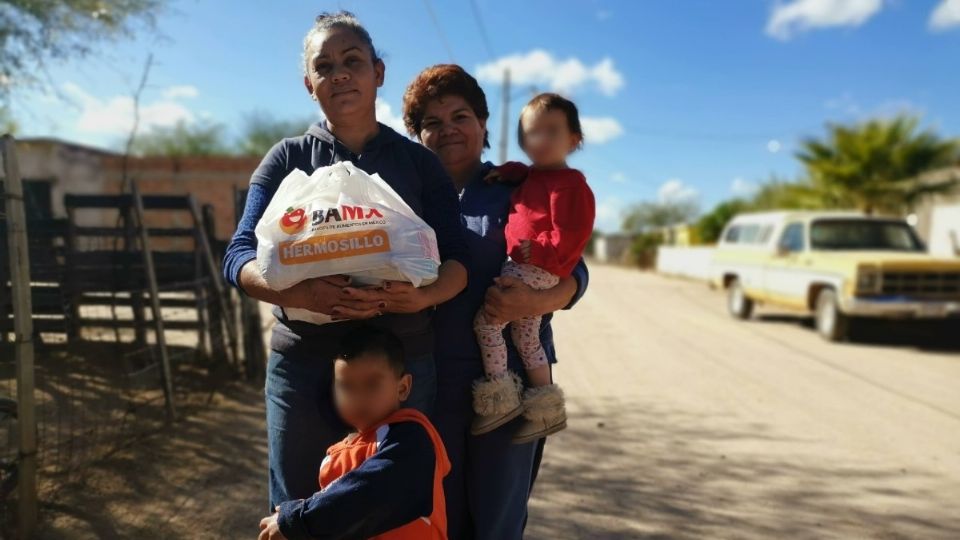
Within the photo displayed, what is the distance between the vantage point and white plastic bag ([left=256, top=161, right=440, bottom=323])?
163cm

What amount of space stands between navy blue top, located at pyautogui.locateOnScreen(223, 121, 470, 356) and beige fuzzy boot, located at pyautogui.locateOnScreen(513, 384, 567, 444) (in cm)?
39

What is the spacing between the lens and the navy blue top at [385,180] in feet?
6.25

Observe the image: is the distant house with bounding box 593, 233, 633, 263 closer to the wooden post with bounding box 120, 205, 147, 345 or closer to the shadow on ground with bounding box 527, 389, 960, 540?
the wooden post with bounding box 120, 205, 147, 345

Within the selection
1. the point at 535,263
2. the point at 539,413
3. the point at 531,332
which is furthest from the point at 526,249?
the point at 539,413

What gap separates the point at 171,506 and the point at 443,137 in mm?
2767

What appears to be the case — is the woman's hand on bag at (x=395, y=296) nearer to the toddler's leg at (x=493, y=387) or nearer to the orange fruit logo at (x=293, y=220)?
the orange fruit logo at (x=293, y=220)

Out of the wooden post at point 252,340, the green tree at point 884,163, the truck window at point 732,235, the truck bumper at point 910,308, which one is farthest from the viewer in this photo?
the green tree at point 884,163

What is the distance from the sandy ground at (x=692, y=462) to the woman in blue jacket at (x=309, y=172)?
1.90 meters

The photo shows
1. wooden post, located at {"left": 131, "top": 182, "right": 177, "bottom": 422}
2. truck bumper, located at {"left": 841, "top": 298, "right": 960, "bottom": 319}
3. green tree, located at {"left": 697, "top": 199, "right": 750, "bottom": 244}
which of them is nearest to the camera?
wooden post, located at {"left": 131, "top": 182, "right": 177, "bottom": 422}

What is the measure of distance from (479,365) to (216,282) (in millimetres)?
4825

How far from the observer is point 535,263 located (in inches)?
85.5

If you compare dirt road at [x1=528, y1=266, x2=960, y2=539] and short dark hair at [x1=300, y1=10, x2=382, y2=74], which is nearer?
short dark hair at [x1=300, y1=10, x2=382, y2=74]

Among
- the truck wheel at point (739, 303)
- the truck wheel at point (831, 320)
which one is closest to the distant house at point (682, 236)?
the truck wheel at point (739, 303)

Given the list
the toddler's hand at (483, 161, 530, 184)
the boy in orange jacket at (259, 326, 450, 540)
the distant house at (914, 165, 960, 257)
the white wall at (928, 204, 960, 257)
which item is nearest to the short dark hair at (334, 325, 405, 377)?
the boy in orange jacket at (259, 326, 450, 540)
